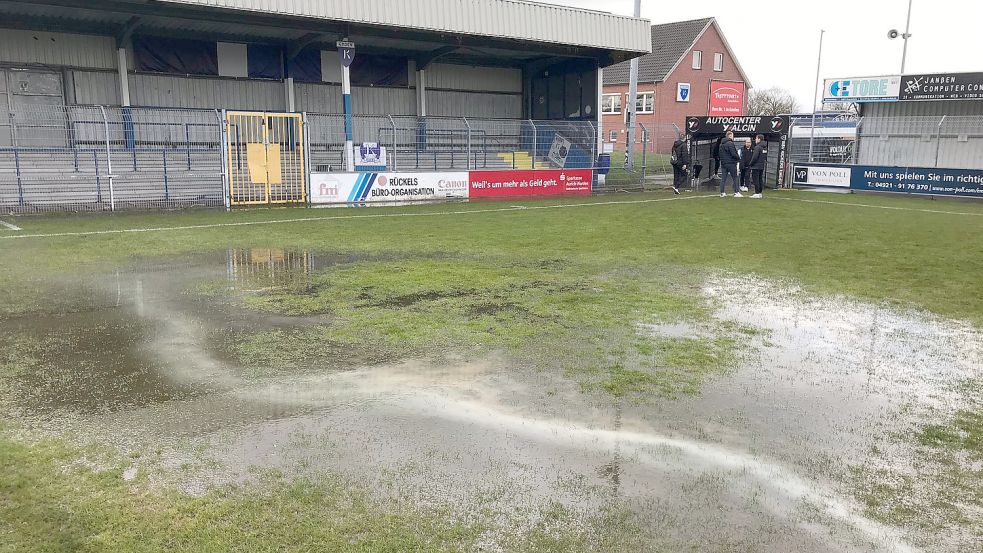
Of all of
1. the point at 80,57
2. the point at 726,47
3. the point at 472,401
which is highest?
the point at 726,47

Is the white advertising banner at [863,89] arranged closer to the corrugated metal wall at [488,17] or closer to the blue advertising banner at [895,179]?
the blue advertising banner at [895,179]

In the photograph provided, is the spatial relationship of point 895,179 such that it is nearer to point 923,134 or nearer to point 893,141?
point 923,134

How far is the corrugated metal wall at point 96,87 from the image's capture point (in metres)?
22.7

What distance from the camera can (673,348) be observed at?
6125mm

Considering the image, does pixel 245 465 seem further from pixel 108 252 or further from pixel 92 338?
pixel 108 252

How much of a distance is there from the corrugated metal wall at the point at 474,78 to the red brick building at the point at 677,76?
18899 millimetres

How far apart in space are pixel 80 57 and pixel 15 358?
67.2 feet

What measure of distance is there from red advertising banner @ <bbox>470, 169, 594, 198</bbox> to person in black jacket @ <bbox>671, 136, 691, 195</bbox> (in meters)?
2.86

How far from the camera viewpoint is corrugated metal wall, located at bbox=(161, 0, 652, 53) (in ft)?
66.1

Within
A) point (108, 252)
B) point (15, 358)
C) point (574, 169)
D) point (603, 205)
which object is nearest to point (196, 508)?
point (15, 358)

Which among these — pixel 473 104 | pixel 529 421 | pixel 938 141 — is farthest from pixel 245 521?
pixel 473 104

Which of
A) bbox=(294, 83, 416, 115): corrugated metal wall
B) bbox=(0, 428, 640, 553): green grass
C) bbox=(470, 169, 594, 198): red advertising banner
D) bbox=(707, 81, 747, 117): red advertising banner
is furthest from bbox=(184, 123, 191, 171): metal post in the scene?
bbox=(707, 81, 747, 117): red advertising banner

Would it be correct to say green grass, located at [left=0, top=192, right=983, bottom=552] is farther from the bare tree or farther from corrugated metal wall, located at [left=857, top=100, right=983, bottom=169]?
the bare tree

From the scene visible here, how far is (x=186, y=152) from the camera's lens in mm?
20344
